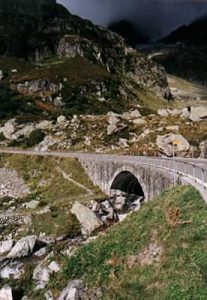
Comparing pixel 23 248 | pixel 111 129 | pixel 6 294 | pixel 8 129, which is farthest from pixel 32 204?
pixel 8 129

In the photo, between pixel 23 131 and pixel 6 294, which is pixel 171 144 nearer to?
pixel 6 294

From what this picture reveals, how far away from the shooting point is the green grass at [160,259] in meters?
21.5

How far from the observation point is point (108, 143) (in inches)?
3644

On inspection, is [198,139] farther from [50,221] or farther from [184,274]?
[184,274]

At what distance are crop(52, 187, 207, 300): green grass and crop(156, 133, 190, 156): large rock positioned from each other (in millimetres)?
40387

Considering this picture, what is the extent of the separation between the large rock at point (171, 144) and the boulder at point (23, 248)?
28.8 meters

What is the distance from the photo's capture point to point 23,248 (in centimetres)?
4781

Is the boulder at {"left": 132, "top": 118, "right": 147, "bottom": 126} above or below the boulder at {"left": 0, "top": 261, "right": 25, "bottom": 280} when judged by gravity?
above

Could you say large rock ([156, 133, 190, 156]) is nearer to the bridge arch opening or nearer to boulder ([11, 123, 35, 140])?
the bridge arch opening

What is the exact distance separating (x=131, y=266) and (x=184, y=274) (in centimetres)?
453

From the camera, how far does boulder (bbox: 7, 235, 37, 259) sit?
4716cm

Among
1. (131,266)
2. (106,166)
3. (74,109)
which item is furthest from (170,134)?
(74,109)

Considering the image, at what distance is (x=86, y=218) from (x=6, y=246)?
8825mm

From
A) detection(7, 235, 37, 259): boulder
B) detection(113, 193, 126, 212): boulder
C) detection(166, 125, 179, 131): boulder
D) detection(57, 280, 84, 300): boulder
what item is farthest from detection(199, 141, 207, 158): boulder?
detection(57, 280, 84, 300): boulder
